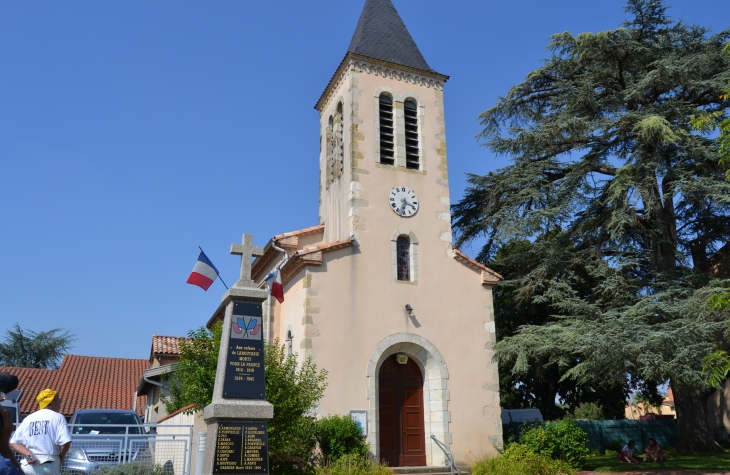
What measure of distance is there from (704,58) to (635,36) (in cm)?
222

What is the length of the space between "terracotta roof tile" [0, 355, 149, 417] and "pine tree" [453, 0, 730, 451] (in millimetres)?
18408

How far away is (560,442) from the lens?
1413 cm

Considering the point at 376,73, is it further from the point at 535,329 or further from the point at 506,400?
the point at 506,400

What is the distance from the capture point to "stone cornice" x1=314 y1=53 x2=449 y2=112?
17.5 metres

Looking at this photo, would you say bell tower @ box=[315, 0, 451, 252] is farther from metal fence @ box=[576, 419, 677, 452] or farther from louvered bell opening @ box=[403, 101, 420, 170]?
metal fence @ box=[576, 419, 677, 452]

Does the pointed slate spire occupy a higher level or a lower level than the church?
higher

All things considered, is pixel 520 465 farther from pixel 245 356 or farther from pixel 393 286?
pixel 245 356

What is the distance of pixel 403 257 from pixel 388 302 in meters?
1.44

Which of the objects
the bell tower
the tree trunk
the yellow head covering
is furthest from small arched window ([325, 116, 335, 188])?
the yellow head covering

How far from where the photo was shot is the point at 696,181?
49.9ft

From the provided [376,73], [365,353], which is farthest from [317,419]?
[376,73]

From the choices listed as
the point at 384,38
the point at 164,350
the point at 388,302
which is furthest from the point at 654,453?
the point at 164,350

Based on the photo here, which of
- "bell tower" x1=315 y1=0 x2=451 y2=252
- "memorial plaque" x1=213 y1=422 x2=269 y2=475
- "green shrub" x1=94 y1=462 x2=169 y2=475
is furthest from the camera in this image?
"bell tower" x1=315 y1=0 x2=451 y2=252

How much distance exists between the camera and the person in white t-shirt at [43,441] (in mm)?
5613
